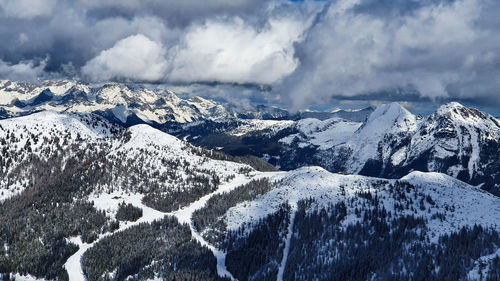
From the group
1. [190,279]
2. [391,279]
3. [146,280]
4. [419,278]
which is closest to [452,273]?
[419,278]

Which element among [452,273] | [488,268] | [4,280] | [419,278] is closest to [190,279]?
[4,280]

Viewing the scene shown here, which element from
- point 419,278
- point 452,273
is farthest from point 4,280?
point 452,273

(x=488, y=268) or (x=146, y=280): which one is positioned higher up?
(x=488, y=268)

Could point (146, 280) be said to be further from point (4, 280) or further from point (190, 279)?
point (4, 280)

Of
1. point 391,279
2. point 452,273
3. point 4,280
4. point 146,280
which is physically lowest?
point 4,280

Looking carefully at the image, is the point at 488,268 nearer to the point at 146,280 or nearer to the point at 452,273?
the point at 452,273

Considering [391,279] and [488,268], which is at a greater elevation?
[488,268]

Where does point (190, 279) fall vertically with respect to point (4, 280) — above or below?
above
